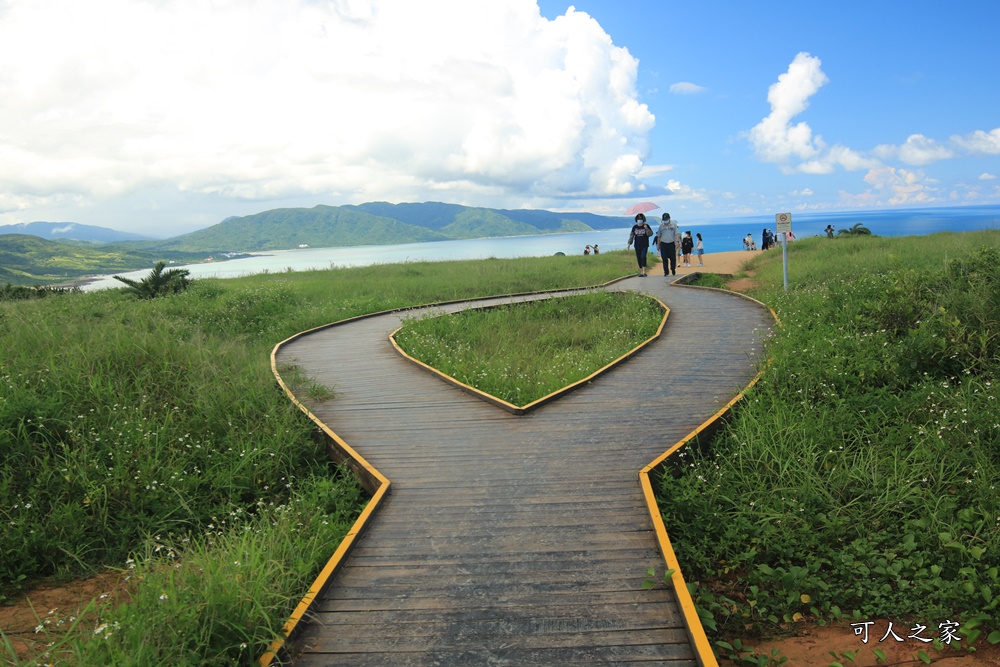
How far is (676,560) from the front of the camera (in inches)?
171

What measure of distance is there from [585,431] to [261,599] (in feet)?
12.6

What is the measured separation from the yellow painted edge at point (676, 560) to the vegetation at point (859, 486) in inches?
9.1

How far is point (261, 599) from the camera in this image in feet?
13.3

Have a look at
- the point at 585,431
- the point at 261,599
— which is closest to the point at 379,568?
the point at 261,599

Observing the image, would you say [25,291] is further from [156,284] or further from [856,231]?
[856,231]

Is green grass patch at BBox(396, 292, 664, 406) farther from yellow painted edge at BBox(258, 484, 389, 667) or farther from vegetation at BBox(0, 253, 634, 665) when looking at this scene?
yellow painted edge at BBox(258, 484, 389, 667)

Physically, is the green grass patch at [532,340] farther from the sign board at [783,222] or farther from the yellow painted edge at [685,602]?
the yellow painted edge at [685,602]

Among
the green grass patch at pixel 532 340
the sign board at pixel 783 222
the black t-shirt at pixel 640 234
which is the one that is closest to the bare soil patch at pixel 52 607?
the green grass patch at pixel 532 340

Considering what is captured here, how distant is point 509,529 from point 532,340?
8.32 metres

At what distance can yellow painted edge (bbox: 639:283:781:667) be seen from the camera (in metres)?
3.50

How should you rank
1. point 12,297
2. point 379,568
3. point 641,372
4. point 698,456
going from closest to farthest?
point 379,568
point 698,456
point 641,372
point 12,297

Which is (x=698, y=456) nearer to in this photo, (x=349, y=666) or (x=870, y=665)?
(x=870, y=665)

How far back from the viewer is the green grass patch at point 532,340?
926 centimetres

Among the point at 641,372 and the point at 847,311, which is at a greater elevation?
the point at 847,311
